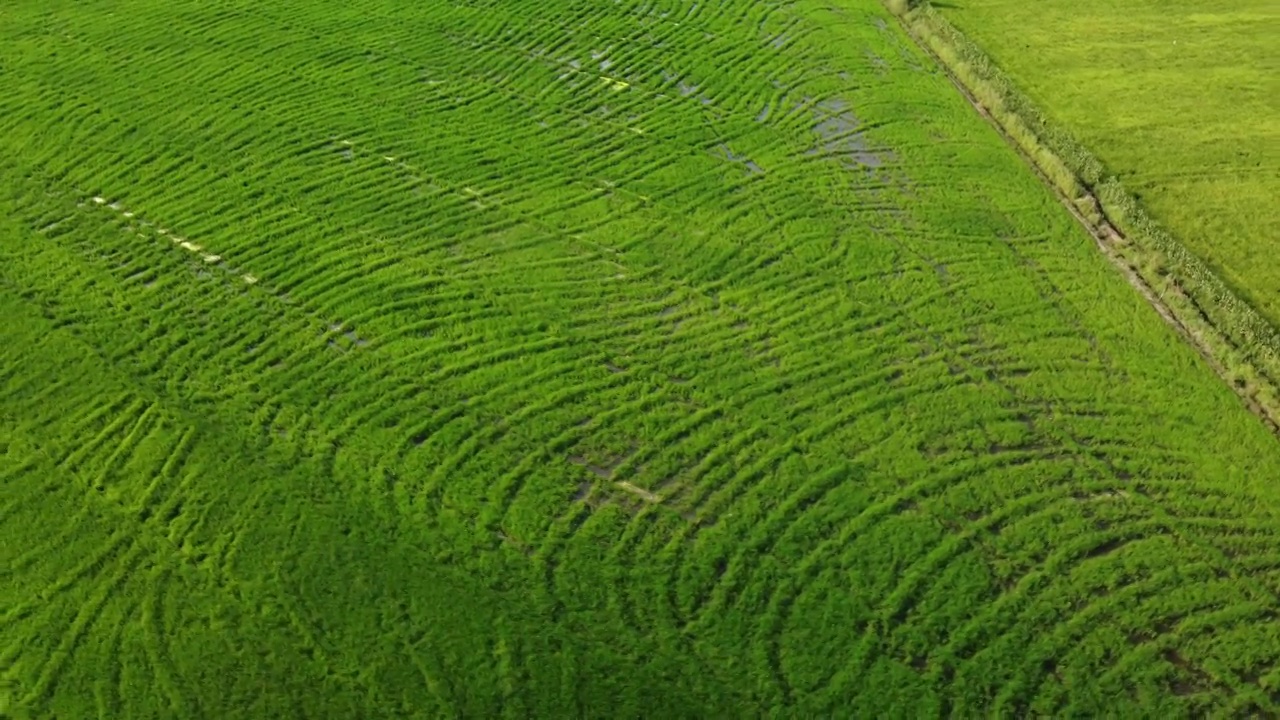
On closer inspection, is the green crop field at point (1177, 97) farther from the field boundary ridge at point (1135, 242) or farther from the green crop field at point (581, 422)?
the green crop field at point (581, 422)

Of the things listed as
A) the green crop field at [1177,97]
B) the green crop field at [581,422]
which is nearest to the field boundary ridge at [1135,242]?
the green crop field at [581,422]

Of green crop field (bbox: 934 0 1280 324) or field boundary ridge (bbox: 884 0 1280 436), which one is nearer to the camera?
field boundary ridge (bbox: 884 0 1280 436)

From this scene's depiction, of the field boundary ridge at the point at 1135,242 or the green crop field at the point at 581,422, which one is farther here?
the field boundary ridge at the point at 1135,242

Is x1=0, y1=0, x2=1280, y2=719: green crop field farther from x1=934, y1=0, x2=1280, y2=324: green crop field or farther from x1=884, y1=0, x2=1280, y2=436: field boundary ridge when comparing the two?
x1=934, y1=0, x2=1280, y2=324: green crop field

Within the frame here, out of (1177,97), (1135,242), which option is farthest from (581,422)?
(1177,97)

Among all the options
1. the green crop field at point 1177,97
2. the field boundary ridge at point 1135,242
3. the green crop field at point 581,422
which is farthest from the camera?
the green crop field at point 1177,97

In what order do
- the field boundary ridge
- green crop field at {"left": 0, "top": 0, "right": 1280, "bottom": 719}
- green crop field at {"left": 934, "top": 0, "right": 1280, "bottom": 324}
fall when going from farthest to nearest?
green crop field at {"left": 934, "top": 0, "right": 1280, "bottom": 324} < the field boundary ridge < green crop field at {"left": 0, "top": 0, "right": 1280, "bottom": 719}

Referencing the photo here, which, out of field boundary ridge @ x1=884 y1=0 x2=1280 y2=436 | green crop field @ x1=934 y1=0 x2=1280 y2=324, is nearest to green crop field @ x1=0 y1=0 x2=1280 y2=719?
field boundary ridge @ x1=884 y1=0 x2=1280 y2=436
